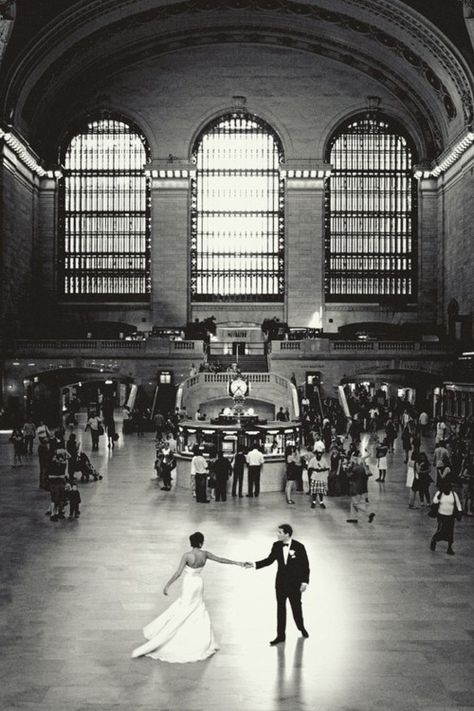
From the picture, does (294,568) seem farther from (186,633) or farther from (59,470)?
(59,470)

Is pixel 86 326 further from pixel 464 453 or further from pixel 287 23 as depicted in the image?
pixel 464 453

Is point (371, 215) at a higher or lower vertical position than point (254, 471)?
higher

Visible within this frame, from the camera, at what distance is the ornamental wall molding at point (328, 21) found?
127 ft

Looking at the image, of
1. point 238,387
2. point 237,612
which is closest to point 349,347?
point 238,387

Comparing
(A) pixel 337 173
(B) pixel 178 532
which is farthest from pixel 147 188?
(B) pixel 178 532

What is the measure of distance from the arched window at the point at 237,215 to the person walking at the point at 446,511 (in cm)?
3582

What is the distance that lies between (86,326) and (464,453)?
29190 mm

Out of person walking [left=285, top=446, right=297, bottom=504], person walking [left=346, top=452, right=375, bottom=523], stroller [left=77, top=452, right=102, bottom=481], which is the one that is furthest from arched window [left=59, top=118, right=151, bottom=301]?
person walking [left=346, top=452, right=375, bottom=523]

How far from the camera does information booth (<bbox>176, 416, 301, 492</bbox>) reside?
57.9ft

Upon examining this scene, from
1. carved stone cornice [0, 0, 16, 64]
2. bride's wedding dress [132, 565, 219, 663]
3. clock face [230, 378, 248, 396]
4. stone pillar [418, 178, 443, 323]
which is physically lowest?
bride's wedding dress [132, 565, 219, 663]

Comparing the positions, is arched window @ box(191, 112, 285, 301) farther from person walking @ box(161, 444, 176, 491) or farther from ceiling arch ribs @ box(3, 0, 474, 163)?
person walking @ box(161, 444, 176, 491)

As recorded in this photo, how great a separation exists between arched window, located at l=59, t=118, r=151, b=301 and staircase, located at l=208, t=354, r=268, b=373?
1080cm

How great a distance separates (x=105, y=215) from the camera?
1860 inches

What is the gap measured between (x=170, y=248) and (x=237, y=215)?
14.8 ft
